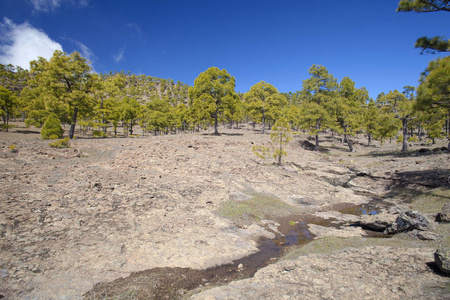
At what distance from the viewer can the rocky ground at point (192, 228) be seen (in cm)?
604

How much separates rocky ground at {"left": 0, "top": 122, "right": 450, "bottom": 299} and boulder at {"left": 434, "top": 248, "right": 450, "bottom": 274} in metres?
0.26

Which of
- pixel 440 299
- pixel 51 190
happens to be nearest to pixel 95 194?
pixel 51 190

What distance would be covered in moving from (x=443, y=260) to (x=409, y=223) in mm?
4920

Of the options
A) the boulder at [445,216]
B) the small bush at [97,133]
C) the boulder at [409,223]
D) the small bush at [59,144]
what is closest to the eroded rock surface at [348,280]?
the boulder at [409,223]

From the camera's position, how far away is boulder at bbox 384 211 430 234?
961cm

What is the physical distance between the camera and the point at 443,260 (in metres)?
5.76

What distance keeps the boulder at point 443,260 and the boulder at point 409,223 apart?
4.49m

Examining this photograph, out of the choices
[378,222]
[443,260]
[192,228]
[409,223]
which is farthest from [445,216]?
[192,228]

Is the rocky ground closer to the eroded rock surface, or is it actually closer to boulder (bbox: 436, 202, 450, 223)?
the eroded rock surface

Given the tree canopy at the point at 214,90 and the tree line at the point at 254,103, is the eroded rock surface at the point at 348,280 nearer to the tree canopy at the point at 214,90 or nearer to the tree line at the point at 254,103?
the tree line at the point at 254,103

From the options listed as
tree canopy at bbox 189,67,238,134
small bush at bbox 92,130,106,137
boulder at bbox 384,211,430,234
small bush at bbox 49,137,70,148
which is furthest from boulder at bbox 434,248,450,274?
small bush at bbox 92,130,106,137

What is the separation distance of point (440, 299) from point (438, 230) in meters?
6.48

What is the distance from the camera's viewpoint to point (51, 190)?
11484mm

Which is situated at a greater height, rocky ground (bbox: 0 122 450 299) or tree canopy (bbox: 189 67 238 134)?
tree canopy (bbox: 189 67 238 134)
